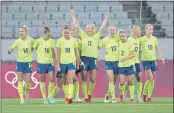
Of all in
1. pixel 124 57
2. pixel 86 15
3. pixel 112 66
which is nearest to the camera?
pixel 124 57

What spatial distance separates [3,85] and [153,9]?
26.8 ft

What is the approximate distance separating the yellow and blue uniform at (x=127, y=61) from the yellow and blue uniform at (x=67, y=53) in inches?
53.3

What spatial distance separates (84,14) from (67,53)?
32.9 feet

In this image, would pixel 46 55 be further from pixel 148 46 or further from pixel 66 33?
pixel 148 46

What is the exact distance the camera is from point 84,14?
28.2 metres

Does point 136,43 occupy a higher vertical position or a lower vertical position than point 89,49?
higher

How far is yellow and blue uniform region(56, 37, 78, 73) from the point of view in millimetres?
18234

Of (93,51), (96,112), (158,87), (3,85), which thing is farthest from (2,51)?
(96,112)

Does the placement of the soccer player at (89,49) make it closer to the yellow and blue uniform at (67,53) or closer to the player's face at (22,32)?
the yellow and blue uniform at (67,53)

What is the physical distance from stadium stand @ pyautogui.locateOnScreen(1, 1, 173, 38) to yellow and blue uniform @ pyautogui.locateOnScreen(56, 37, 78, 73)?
854cm

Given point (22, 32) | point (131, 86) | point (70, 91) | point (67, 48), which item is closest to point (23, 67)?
point (22, 32)

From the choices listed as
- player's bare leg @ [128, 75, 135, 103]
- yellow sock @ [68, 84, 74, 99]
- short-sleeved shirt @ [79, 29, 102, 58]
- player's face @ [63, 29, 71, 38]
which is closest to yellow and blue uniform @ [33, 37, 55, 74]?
player's face @ [63, 29, 71, 38]

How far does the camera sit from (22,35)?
18.7 metres

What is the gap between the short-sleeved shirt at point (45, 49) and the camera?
1880cm
